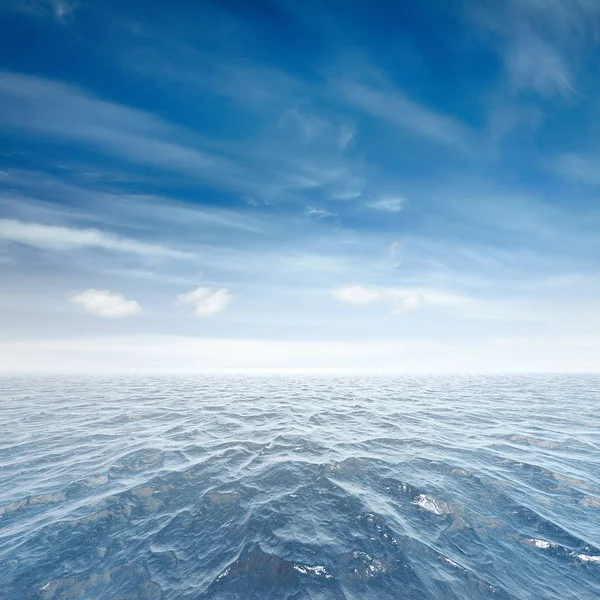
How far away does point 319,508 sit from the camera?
362 inches

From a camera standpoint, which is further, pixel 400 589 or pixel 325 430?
pixel 325 430

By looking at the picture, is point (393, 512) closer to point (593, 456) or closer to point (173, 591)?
point (173, 591)

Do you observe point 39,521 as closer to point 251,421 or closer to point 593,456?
point 251,421

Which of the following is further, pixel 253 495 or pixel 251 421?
pixel 251 421

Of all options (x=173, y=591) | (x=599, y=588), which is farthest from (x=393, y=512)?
(x=173, y=591)

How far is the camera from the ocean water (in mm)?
6523

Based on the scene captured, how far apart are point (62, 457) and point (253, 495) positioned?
1099cm

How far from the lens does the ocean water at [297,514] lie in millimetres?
6523

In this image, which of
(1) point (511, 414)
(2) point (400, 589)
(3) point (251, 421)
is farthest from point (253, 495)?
(1) point (511, 414)

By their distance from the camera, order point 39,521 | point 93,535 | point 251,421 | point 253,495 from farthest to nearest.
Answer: point 251,421
point 253,495
point 39,521
point 93,535

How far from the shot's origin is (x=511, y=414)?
24.5 meters

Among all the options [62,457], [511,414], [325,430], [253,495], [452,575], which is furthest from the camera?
[511,414]

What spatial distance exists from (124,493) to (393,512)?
9537 mm

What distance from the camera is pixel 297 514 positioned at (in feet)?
29.0
